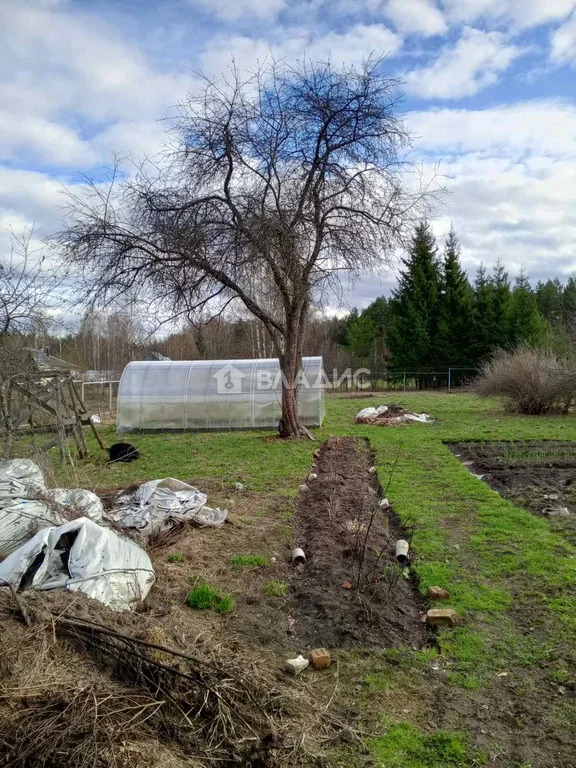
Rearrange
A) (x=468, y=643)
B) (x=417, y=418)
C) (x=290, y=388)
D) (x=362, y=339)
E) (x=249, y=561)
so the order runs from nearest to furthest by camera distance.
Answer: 1. (x=468, y=643)
2. (x=249, y=561)
3. (x=290, y=388)
4. (x=417, y=418)
5. (x=362, y=339)

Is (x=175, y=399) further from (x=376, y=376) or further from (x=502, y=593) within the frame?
(x=376, y=376)

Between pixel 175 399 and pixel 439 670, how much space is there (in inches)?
522

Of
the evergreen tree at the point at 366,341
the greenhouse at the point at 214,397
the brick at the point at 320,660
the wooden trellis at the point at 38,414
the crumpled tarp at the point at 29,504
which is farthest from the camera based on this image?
the evergreen tree at the point at 366,341

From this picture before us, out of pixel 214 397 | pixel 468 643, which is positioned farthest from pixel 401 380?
pixel 468 643

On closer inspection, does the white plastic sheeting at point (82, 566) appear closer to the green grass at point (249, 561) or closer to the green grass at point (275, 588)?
the green grass at point (275, 588)

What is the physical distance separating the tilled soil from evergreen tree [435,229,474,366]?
81.1ft

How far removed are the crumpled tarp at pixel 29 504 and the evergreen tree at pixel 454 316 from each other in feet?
90.8

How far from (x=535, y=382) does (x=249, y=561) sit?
46.7ft

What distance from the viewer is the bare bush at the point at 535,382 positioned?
1638cm

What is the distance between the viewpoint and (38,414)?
9.68m

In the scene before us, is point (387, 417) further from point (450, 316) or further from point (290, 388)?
point (450, 316)

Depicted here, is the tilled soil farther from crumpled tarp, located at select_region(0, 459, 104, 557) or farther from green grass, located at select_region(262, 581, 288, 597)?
crumpled tarp, located at select_region(0, 459, 104, 557)

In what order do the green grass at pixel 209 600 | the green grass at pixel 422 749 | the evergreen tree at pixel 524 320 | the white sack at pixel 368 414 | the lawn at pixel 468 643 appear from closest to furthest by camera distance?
1. the green grass at pixel 422 749
2. the lawn at pixel 468 643
3. the green grass at pixel 209 600
4. the white sack at pixel 368 414
5. the evergreen tree at pixel 524 320

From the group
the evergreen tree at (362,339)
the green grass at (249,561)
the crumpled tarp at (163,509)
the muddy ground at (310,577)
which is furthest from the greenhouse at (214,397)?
the evergreen tree at (362,339)
